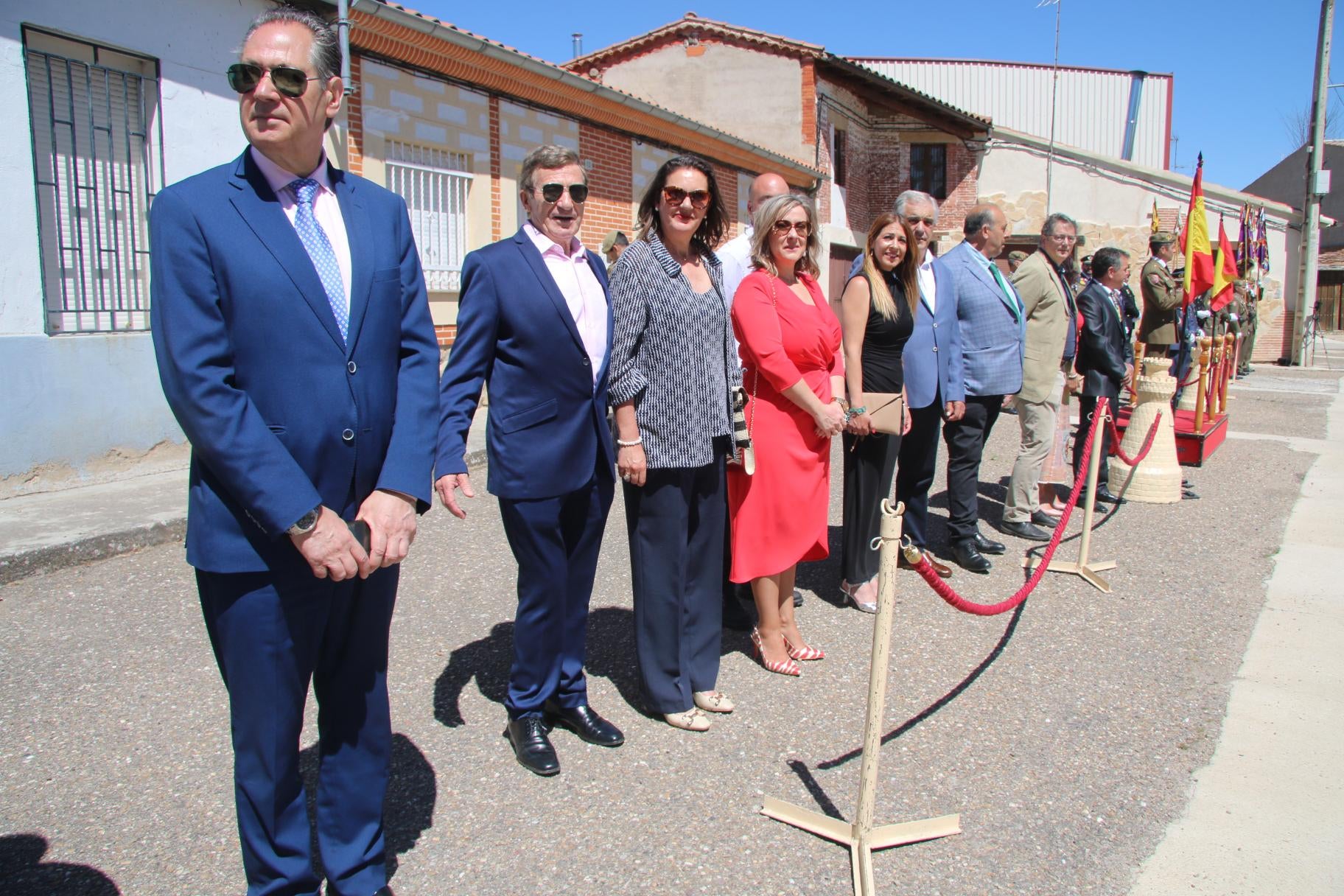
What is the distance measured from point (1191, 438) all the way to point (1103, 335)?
9.14ft

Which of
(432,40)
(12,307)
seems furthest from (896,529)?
(432,40)

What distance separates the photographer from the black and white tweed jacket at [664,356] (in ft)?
10.4

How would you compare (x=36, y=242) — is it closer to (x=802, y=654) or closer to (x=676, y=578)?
(x=676, y=578)

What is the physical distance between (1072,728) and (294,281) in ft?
9.89

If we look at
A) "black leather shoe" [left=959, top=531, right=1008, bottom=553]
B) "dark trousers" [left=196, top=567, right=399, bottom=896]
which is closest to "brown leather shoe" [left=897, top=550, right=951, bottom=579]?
"black leather shoe" [left=959, top=531, right=1008, bottom=553]

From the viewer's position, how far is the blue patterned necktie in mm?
1977

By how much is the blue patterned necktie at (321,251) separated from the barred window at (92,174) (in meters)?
5.51

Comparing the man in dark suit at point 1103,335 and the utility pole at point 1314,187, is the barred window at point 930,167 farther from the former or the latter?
the man in dark suit at point 1103,335

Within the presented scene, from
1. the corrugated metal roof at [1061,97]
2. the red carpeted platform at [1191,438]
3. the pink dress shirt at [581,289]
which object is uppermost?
the corrugated metal roof at [1061,97]

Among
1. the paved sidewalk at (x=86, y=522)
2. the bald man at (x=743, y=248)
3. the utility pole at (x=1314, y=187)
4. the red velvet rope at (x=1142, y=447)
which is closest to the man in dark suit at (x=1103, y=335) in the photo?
the red velvet rope at (x=1142, y=447)

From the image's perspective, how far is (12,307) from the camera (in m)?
6.11

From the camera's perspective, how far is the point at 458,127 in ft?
33.0

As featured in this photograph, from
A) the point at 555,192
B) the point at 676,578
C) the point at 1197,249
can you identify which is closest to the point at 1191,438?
the point at 1197,249

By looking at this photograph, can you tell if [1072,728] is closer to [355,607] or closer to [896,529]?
[896,529]
